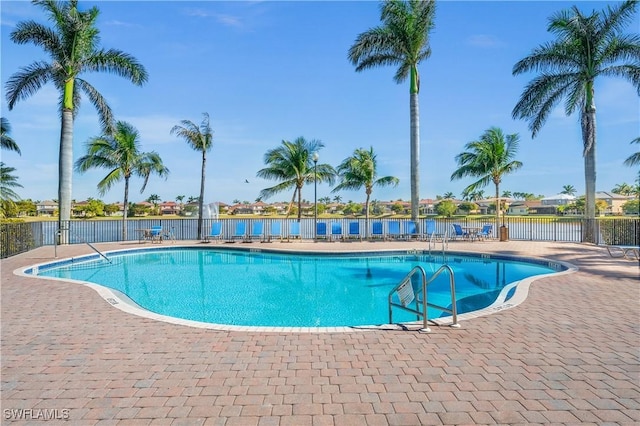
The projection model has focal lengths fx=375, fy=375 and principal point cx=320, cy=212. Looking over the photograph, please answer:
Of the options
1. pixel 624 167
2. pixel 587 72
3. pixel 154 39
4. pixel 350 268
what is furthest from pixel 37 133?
pixel 624 167

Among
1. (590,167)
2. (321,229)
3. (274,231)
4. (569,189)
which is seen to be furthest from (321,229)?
(569,189)

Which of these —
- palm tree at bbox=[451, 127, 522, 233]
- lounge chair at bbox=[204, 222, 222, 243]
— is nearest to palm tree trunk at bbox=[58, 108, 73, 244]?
lounge chair at bbox=[204, 222, 222, 243]

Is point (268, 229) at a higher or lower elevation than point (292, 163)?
lower

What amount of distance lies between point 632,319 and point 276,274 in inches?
307

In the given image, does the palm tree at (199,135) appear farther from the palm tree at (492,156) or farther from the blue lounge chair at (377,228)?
the palm tree at (492,156)

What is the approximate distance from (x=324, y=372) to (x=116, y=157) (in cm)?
2067

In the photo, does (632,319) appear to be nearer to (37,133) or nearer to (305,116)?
(37,133)

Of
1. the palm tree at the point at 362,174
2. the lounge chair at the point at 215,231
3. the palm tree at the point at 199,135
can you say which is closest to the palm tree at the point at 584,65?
the palm tree at the point at 362,174

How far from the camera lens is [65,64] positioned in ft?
50.8

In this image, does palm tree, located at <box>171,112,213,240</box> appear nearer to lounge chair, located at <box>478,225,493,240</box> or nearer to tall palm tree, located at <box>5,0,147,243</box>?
tall palm tree, located at <box>5,0,147,243</box>

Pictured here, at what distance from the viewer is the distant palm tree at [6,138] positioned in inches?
772

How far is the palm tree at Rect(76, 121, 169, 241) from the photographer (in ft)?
66.1

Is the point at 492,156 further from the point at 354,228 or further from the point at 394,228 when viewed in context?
the point at 354,228

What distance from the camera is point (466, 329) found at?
178 inches
